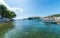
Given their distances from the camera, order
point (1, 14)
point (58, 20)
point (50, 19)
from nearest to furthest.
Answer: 1. point (58, 20)
2. point (50, 19)
3. point (1, 14)

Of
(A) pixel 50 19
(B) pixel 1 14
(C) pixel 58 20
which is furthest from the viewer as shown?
(B) pixel 1 14

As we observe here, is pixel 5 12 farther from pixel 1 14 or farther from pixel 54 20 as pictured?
pixel 54 20

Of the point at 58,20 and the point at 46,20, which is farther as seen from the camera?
the point at 46,20

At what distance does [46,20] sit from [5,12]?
6530mm

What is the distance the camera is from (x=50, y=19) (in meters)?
20.5

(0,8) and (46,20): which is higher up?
→ (0,8)

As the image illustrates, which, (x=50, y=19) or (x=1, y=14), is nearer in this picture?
(x=50, y=19)

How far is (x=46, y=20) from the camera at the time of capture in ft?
69.6

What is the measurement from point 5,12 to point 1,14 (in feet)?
2.94

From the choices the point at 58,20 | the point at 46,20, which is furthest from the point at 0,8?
the point at 58,20

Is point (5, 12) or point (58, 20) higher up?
point (5, 12)

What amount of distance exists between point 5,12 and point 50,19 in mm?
7175

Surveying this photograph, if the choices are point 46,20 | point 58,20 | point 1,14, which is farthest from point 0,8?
point 58,20

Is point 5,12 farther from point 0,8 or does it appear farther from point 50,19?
point 50,19
